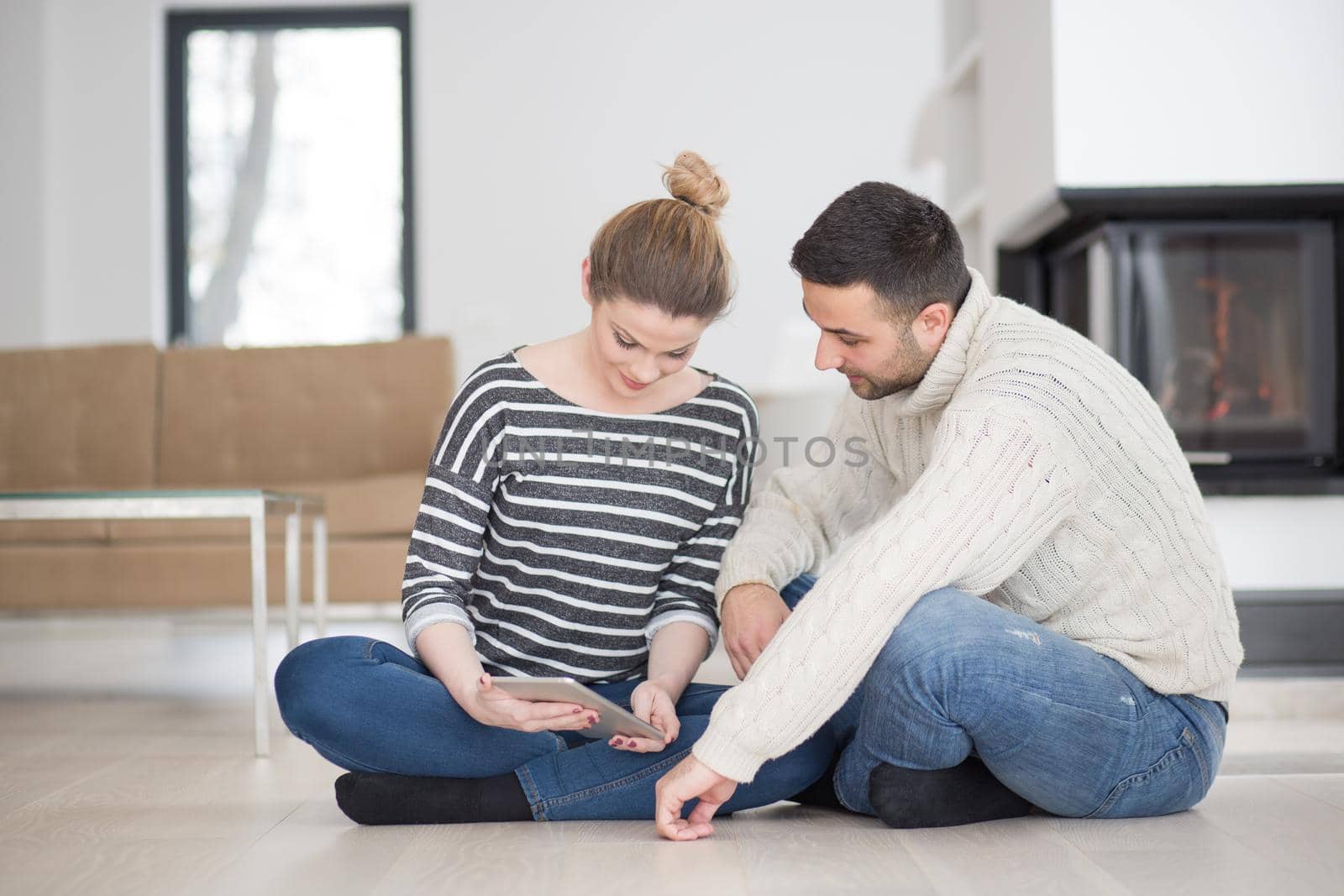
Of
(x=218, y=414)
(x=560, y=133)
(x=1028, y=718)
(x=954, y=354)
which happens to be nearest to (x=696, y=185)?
(x=954, y=354)

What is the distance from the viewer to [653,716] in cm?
143

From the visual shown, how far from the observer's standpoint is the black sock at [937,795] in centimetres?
142

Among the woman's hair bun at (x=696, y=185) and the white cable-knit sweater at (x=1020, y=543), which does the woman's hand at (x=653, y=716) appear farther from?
the woman's hair bun at (x=696, y=185)

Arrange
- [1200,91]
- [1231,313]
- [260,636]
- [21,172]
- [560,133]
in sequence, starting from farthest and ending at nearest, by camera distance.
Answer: [560,133] → [21,172] → [1231,313] → [1200,91] → [260,636]

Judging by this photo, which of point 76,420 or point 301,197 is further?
point 301,197

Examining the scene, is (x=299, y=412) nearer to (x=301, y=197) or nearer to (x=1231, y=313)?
(x=301, y=197)

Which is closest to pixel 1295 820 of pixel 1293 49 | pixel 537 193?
pixel 1293 49

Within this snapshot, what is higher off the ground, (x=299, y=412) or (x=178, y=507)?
(x=299, y=412)

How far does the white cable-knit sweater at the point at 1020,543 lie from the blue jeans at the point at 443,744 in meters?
0.21

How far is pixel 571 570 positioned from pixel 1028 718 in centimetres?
52

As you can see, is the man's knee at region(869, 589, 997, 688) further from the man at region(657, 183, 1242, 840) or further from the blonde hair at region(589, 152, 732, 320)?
the blonde hair at region(589, 152, 732, 320)

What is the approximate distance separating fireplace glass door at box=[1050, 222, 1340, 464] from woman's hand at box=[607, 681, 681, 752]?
1795 millimetres

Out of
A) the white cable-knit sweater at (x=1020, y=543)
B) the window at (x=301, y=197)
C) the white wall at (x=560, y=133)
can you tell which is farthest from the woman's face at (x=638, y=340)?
the window at (x=301, y=197)

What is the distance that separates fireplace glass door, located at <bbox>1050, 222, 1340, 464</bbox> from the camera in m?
2.83
